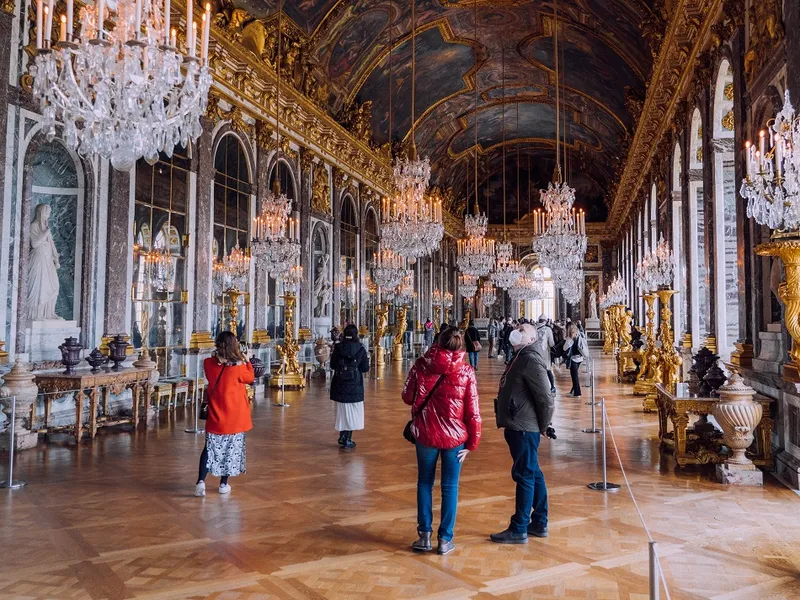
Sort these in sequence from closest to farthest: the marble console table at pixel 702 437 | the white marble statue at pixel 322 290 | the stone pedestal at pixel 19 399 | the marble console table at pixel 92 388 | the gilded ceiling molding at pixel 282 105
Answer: the marble console table at pixel 702 437 → the stone pedestal at pixel 19 399 → the marble console table at pixel 92 388 → the gilded ceiling molding at pixel 282 105 → the white marble statue at pixel 322 290

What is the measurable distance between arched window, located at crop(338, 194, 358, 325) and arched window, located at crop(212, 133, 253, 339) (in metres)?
5.60

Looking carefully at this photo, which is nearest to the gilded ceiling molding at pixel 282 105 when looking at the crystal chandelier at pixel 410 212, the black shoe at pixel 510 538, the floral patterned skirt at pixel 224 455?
the crystal chandelier at pixel 410 212

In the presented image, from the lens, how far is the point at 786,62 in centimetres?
620

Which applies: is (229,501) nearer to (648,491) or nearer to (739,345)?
(648,491)

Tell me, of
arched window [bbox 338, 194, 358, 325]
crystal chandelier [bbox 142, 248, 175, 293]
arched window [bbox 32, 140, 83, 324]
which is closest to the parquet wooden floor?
arched window [bbox 32, 140, 83, 324]

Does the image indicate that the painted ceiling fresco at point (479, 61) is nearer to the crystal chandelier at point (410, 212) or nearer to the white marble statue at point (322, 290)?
the white marble statue at point (322, 290)

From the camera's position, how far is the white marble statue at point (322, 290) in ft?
56.6

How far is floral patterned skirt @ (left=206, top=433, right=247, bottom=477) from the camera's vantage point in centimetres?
539

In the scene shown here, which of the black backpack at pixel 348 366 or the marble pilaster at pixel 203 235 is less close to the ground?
the marble pilaster at pixel 203 235

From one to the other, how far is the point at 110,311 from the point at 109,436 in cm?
222

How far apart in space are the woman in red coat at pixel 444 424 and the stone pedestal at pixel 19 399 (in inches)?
204

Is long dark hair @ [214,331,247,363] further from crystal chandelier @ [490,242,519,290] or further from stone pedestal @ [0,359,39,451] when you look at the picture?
crystal chandelier @ [490,242,519,290]

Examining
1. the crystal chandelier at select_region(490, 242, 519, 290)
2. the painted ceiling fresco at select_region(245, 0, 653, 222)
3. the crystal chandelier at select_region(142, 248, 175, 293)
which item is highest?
the painted ceiling fresco at select_region(245, 0, 653, 222)

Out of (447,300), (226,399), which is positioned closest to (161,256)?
(226,399)
